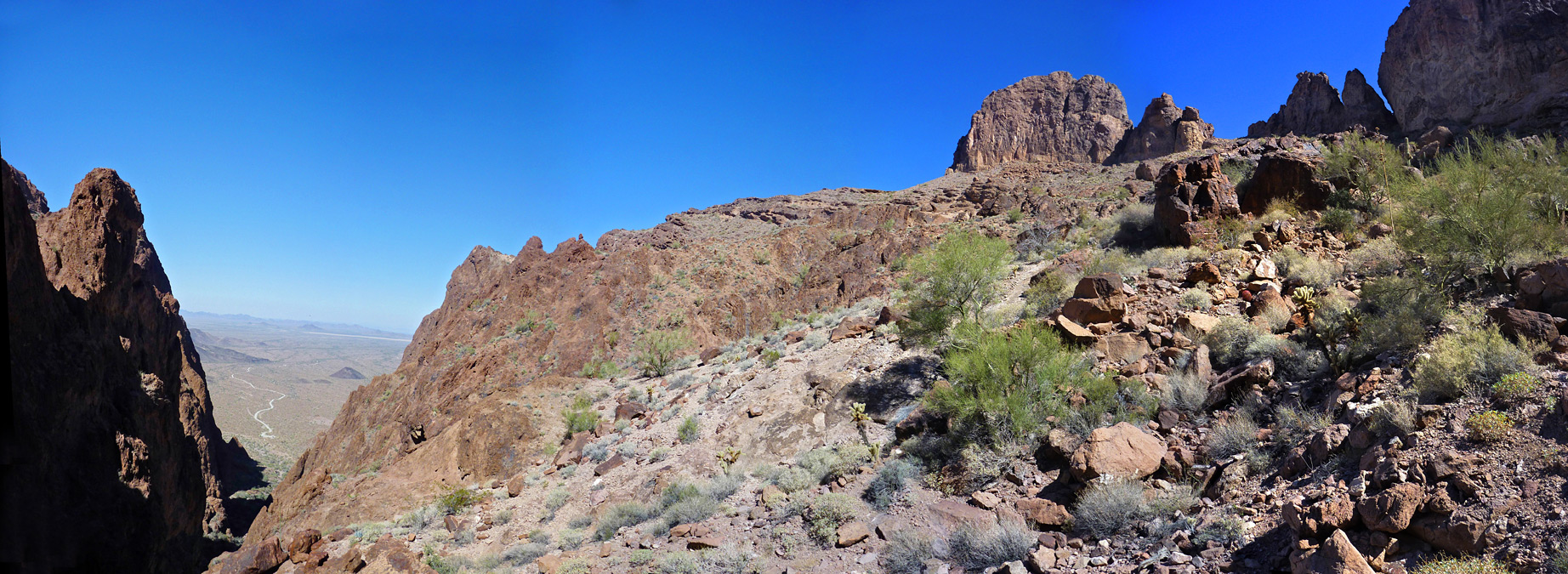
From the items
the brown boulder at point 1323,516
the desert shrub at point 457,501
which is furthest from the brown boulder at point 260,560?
the brown boulder at point 1323,516

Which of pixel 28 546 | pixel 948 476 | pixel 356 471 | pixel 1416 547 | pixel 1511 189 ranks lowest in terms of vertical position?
pixel 356 471

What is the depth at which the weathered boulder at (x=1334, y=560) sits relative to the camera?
3562 mm

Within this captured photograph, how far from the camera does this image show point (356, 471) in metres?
21.5

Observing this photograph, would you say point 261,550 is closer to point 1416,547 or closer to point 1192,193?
point 1416,547

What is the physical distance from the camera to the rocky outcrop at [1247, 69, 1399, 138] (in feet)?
143

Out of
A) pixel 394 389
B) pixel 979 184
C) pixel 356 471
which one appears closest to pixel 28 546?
pixel 356 471

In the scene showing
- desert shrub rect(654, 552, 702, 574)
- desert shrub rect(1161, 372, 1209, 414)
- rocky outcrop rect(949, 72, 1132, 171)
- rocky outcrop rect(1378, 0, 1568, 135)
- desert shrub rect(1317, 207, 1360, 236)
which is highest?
rocky outcrop rect(949, 72, 1132, 171)

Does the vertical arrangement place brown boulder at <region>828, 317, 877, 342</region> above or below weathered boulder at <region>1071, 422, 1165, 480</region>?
above

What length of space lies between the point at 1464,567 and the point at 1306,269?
8.17 metres

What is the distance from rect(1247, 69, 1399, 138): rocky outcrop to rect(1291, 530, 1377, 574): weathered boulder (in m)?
53.9

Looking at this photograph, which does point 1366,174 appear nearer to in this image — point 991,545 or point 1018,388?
point 1018,388

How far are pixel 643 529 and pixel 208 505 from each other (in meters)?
28.3

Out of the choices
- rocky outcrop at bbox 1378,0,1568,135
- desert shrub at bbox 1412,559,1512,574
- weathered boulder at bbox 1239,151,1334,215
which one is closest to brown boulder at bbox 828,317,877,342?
weathered boulder at bbox 1239,151,1334,215

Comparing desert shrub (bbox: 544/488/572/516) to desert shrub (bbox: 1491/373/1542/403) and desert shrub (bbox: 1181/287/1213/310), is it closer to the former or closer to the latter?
desert shrub (bbox: 1181/287/1213/310)
